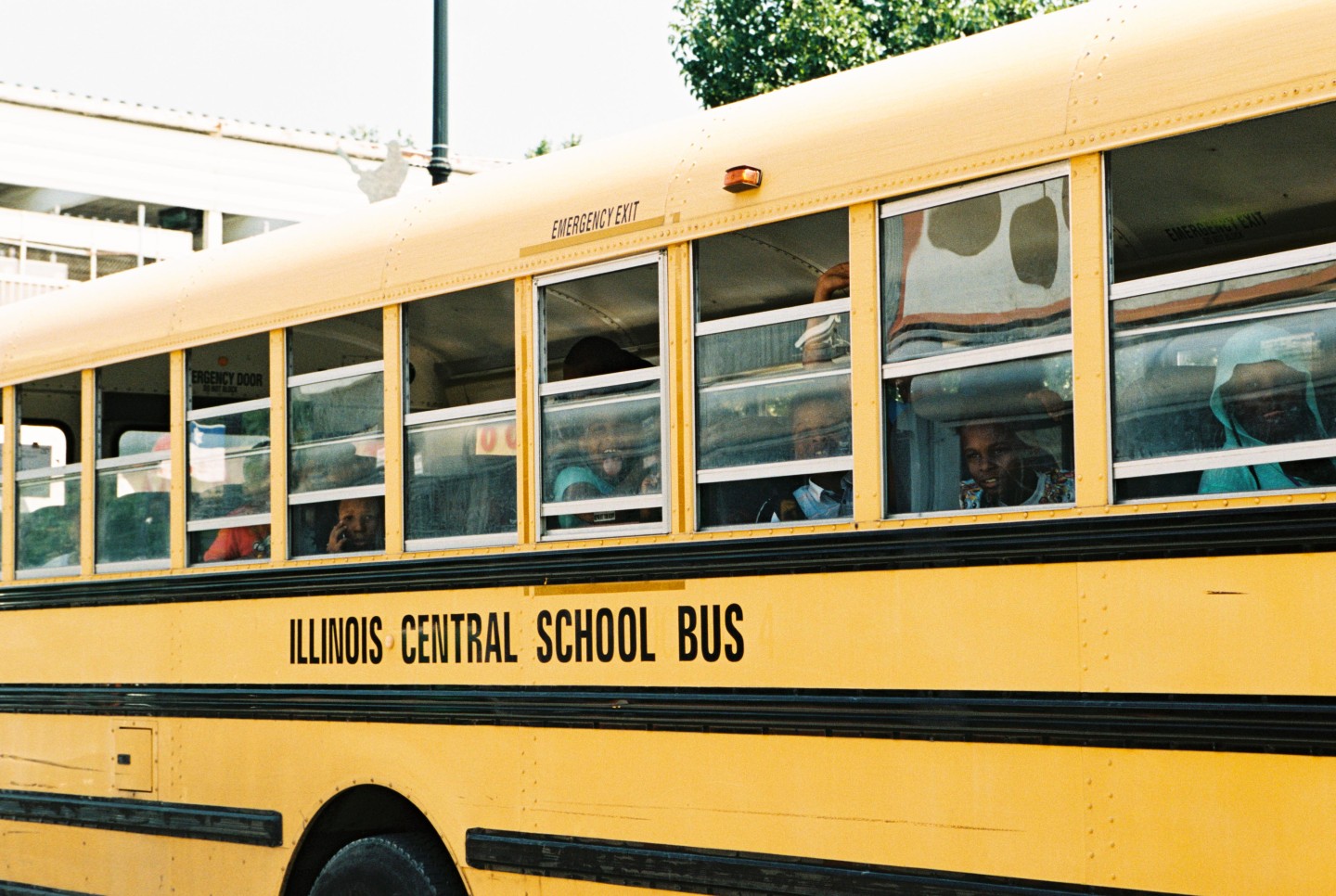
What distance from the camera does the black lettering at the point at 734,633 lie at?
4.09m

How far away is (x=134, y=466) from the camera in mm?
6180

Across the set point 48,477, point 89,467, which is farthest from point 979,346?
point 48,477

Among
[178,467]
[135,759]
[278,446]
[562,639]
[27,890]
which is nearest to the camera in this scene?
[562,639]

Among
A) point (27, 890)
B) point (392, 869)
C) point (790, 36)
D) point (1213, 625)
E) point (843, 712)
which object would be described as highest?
point (790, 36)

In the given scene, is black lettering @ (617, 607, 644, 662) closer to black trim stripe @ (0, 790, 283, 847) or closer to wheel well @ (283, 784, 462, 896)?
wheel well @ (283, 784, 462, 896)

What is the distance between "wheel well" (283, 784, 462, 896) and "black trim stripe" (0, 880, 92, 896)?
135cm

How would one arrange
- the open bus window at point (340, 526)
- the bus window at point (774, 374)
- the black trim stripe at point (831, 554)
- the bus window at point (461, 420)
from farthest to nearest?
the open bus window at point (340, 526) → the bus window at point (461, 420) → the bus window at point (774, 374) → the black trim stripe at point (831, 554)

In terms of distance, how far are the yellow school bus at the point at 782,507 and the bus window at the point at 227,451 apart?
2 centimetres

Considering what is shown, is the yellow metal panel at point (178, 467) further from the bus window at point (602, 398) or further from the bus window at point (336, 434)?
the bus window at point (602, 398)

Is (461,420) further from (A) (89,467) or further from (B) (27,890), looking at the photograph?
(B) (27,890)

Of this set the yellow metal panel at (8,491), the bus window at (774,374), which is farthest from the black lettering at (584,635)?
the yellow metal panel at (8,491)

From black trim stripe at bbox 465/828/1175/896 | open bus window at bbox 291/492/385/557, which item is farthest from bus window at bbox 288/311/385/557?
black trim stripe at bbox 465/828/1175/896

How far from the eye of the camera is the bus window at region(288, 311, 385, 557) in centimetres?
520

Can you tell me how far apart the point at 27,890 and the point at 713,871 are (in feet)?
12.2
